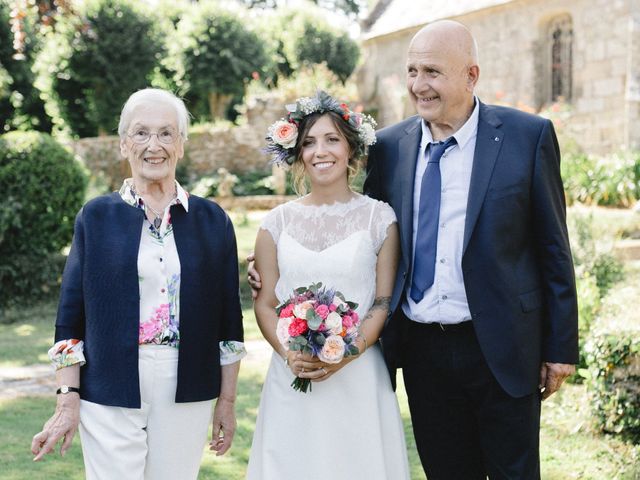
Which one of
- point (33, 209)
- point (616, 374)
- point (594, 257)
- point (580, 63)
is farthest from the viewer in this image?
point (580, 63)

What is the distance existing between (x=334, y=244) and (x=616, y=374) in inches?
103

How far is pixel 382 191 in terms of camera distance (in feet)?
12.2

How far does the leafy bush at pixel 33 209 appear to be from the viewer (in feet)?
32.7

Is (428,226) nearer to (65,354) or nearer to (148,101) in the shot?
(148,101)

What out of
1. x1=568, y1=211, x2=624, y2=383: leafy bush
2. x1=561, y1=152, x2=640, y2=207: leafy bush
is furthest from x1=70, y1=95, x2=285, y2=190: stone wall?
x1=568, y1=211, x2=624, y2=383: leafy bush

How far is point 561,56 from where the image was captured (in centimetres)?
1939

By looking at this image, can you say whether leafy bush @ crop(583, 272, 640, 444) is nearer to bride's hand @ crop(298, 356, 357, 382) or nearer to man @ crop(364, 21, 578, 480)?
man @ crop(364, 21, 578, 480)

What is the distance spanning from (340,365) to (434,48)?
138 cm

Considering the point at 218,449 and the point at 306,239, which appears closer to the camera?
the point at 218,449

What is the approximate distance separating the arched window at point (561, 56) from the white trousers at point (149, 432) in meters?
17.4

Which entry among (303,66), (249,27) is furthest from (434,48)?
(303,66)

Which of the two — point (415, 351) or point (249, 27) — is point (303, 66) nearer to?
point (249, 27)

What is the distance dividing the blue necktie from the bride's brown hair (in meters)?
0.36

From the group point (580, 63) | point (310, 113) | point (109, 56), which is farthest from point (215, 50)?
point (310, 113)
